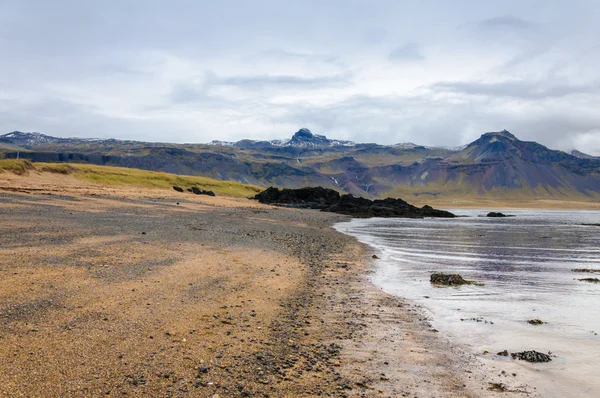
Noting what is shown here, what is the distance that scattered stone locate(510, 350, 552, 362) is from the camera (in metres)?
9.18

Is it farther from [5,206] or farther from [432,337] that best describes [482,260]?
[5,206]

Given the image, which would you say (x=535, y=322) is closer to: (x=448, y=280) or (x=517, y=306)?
(x=517, y=306)

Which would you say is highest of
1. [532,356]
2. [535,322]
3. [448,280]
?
[532,356]

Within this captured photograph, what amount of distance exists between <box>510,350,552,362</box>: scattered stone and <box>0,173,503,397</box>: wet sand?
3.78 feet

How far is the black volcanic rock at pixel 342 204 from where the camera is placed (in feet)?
293

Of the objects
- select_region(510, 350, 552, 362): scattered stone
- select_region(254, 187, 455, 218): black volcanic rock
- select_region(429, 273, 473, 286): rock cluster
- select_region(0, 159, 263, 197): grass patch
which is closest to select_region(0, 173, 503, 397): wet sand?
select_region(510, 350, 552, 362): scattered stone

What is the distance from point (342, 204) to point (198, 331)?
87164 millimetres

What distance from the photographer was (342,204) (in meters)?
95.9

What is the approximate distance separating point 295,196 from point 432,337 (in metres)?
93.5

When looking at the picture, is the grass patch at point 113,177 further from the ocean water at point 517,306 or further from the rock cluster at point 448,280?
the rock cluster at point 448,280

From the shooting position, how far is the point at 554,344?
34.2ft

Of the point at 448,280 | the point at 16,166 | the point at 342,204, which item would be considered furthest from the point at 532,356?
the point at 342,204

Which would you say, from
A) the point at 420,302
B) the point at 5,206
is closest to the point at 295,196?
the point at 5,206

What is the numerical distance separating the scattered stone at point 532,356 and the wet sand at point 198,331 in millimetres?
1153
